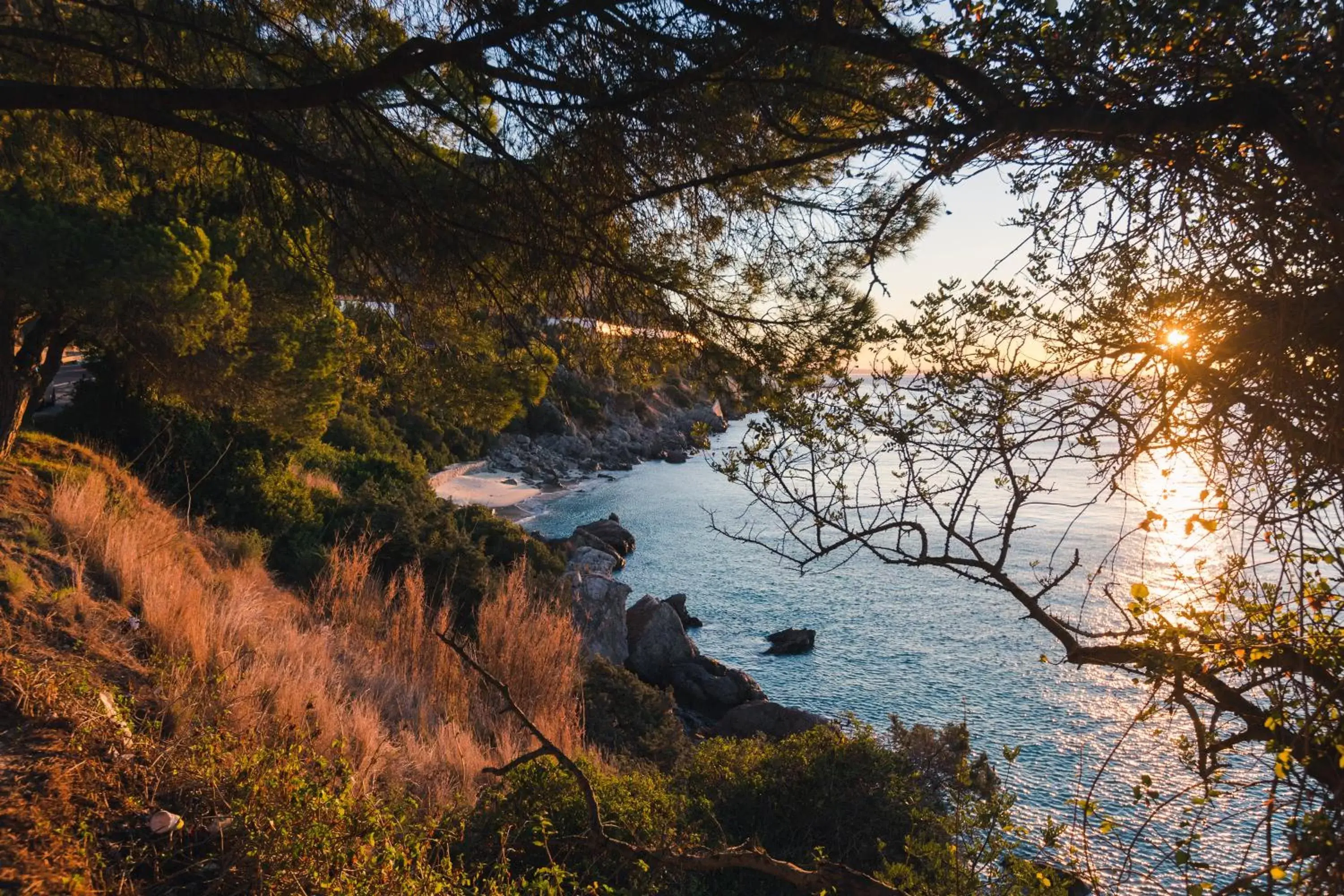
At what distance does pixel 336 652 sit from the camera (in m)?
6.34

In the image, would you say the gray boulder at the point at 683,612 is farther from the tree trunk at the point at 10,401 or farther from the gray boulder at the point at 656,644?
the tree trunk at the point at 10,401

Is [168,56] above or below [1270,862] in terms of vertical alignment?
above

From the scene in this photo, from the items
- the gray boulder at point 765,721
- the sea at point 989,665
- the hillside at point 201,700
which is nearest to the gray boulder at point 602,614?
the sea at point 989,665

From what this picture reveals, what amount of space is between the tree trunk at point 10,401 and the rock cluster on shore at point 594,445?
2033cm

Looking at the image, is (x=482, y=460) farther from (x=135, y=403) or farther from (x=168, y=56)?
(x=168, y=56)

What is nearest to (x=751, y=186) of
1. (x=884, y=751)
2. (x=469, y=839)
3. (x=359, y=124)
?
(x=359, y=124)

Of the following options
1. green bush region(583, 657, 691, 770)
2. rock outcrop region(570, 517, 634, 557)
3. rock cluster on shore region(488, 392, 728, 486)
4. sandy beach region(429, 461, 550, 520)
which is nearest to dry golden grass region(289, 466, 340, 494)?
green bush region(583, 657, 691, 770)

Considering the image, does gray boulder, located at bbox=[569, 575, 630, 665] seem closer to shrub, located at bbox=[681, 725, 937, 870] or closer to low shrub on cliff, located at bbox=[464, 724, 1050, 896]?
low shrub on cliff, located at bbox=[464, 724, 1050, 896]

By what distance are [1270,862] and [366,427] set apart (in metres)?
22.1

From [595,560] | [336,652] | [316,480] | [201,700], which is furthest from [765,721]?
[316,480]

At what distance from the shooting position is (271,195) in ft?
13.8

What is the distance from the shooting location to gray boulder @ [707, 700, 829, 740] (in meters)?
10.2

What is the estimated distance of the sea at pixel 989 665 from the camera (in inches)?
305

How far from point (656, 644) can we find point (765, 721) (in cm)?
290
